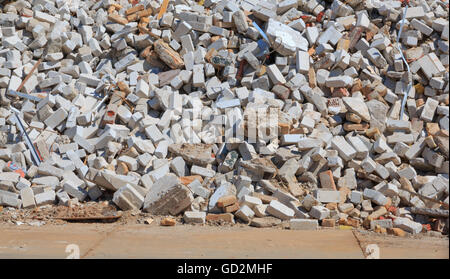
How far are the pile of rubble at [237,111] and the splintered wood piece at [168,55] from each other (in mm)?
30

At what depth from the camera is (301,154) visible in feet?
21.5

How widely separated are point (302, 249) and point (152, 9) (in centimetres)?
505

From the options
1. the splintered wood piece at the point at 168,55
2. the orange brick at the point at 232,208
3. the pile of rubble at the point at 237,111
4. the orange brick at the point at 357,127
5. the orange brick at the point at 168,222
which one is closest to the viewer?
the orange brick at the point at 168,222

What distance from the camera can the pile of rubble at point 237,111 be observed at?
613 centimetres

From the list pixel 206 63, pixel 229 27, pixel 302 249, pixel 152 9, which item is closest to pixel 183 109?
pixel 206 63

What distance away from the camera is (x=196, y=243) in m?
5.30

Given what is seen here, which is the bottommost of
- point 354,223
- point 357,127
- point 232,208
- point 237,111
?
point 354,223

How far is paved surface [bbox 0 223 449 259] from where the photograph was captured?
4.95m

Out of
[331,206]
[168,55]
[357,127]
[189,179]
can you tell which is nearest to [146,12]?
[168,55]

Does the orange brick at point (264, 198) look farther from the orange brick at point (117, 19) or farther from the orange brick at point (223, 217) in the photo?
the orange brick at point (117, 19)

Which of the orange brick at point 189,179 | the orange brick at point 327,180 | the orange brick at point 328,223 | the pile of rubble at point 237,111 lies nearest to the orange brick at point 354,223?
the pile of rubble at point 237,111

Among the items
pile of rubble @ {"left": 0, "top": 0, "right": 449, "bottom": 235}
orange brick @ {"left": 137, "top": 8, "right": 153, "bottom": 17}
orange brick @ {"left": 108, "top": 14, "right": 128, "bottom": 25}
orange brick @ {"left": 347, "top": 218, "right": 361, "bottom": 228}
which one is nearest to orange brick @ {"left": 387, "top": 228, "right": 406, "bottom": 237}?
pile of rubble @ {"left": 0, "top": 0, "right": 449, "bottom": 235}

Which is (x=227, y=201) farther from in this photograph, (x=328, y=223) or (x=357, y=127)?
(x=357, y=127)

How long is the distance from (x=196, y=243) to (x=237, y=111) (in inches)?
86.5
